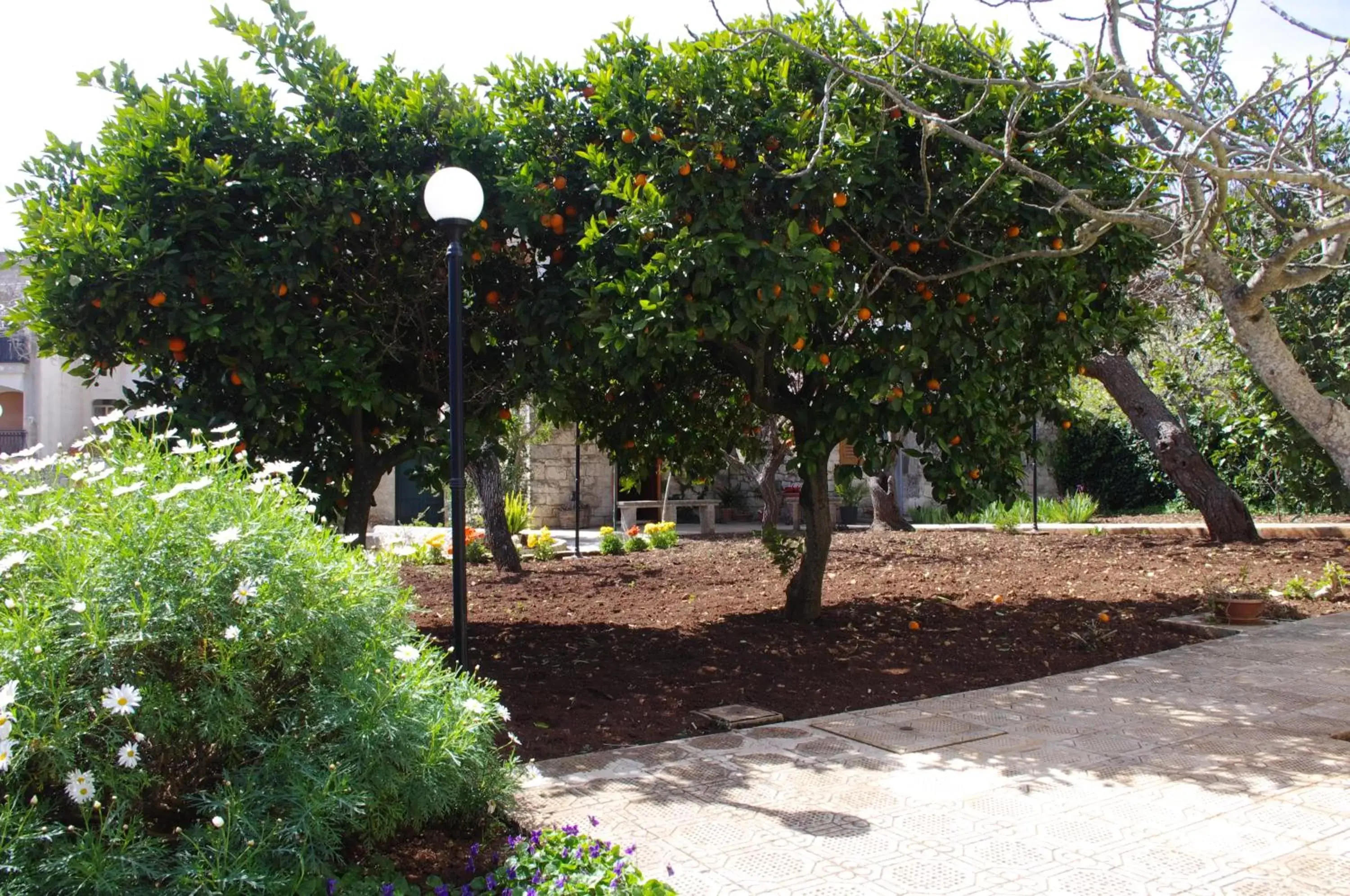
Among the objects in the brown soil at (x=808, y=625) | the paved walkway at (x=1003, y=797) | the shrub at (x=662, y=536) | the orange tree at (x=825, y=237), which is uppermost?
the orange tree at (x=825, y=237)

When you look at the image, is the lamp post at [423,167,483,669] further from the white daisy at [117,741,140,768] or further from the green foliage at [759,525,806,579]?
the green foliage at [759,525,806,579]

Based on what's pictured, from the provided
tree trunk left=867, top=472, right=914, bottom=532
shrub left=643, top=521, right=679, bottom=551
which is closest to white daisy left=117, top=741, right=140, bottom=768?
shrub left=643, top=521, right=679, bottom=551

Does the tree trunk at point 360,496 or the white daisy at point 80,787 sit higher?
the tree trunk at point 360,496

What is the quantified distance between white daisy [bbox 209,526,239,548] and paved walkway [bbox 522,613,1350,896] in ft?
5.38

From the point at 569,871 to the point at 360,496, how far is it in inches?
168

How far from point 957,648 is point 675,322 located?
10.2ft

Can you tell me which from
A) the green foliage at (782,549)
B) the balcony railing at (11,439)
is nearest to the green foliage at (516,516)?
the green foliage at (782,549)

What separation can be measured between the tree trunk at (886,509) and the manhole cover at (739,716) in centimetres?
961

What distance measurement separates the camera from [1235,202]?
8.88 m

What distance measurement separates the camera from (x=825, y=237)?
6.18 metres

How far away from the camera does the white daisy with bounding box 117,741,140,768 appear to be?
265 centimetres

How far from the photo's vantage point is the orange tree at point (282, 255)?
5.57 metres

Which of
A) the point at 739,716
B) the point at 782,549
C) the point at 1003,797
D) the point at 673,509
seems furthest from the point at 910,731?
the point at 673,509

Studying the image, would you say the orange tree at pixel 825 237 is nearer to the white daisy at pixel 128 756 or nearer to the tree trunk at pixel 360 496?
the tree trunk at pixel 360 496
